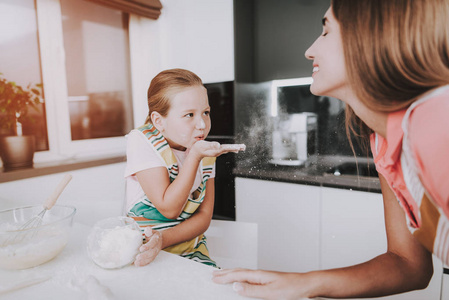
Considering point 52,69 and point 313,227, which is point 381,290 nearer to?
point 313,227

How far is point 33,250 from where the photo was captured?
533mm

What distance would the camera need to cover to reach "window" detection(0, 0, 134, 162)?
97cm

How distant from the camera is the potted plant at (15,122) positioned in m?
0.92

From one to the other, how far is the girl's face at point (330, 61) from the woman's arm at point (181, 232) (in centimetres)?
46

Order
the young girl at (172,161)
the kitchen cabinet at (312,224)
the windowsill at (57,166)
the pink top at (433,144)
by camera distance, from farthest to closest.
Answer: the kitchen cabinet at (312,224) < the windowsill at (57,166) < the young girl at (172,161) < the pink top at (433,144)

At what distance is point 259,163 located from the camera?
1.03 metres

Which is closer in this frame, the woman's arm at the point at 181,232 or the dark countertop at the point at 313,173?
the woman's arm at the point at 181,232

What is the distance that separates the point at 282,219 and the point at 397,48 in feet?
2.75

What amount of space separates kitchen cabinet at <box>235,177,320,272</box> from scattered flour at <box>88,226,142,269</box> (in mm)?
541

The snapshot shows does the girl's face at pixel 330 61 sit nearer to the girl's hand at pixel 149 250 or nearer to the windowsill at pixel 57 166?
the girl's hand at pixel 149 250

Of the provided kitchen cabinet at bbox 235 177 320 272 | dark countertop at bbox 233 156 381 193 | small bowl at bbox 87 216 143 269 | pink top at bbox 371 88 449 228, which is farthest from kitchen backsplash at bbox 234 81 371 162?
pink top at bbox 371 88 449 228

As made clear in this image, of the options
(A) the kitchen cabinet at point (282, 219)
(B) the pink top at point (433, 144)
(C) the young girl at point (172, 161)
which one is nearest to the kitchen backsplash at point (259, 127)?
(A) the kitchen cabinet at point (282, 219)

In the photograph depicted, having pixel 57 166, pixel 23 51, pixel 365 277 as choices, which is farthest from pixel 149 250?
pixel 23 51

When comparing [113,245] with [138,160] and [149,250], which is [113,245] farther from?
[138,160]
